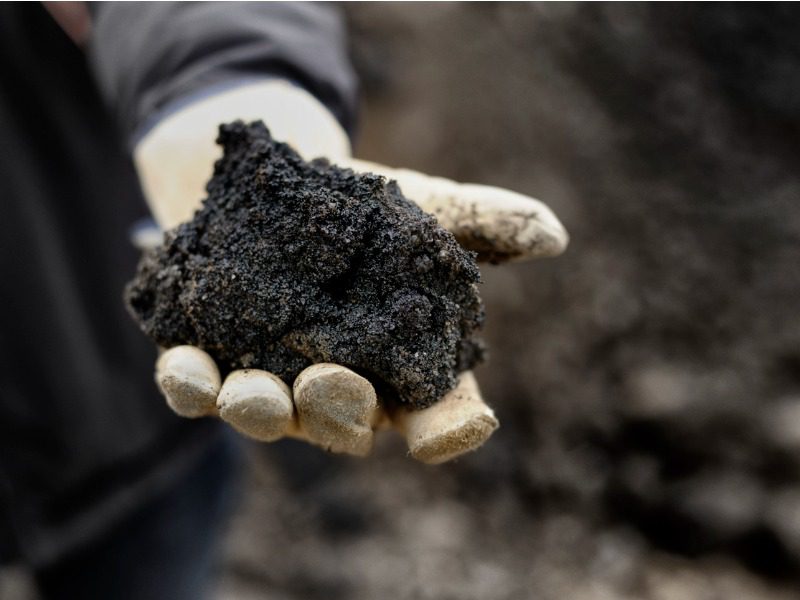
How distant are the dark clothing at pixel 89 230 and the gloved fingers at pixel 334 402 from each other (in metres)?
0.70

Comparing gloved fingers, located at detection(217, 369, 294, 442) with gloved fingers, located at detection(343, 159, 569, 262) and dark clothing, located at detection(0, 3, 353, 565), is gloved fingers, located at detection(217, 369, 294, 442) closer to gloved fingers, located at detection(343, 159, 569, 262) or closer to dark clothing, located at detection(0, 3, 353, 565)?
gloved fingers, located at detection(343, 159, 569, 262)

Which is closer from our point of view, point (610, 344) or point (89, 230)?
point (89, 230)

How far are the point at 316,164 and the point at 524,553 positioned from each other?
5.82ft

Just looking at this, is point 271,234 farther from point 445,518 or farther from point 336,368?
point 445,518

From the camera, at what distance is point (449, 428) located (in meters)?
0.87

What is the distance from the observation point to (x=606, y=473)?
2295mm

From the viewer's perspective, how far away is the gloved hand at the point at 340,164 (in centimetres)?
86

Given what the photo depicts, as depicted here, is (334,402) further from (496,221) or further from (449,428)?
(496,221)

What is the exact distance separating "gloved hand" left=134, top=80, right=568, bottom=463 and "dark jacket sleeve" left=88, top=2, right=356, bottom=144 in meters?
0.05

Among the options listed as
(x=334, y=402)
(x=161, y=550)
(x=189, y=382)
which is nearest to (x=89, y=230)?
(x=161, y=550)

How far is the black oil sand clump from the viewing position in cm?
92

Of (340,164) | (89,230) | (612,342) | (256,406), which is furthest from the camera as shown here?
(612,342)

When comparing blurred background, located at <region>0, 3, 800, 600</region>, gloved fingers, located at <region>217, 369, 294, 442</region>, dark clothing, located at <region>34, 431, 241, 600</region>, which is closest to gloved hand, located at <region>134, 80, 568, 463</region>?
gloved fingers, located at <region>217, 369, 294, 442</region>

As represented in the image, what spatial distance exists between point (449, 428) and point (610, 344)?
5.47ft
